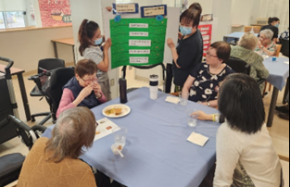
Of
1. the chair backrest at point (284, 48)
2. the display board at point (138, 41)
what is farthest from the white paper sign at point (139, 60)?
the chair backrest at point (284, 48)

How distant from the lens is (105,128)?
4.97 feet

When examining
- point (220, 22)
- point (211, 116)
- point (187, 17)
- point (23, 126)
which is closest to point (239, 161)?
point (211, 116)

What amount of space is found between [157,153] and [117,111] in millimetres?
556

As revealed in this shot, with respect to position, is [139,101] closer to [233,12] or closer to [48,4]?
[48,4]

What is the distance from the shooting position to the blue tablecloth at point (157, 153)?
1101mm

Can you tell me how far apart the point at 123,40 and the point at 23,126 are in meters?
1.42

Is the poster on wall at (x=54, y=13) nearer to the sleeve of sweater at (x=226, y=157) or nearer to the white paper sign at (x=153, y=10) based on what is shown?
the white paper sign at (x=153, y=10)

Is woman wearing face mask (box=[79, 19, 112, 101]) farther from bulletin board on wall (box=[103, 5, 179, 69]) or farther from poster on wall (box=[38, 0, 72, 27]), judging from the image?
poster on wall (box=[38, 0, 72, 27])

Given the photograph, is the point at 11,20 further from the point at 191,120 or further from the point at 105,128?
the point at 191,120

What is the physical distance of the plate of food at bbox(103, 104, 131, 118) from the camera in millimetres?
1676

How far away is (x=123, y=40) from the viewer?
248cm

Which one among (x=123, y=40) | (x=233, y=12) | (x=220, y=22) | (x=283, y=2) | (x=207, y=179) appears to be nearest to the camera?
(x=207, y=179)

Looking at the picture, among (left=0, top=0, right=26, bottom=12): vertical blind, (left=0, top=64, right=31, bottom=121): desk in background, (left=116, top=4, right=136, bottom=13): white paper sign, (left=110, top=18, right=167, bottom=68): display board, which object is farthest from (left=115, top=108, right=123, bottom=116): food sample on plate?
(left=0, top=0, right=26, bottom=12): vertical blind

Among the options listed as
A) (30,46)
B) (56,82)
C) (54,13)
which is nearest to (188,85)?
(56,82)
